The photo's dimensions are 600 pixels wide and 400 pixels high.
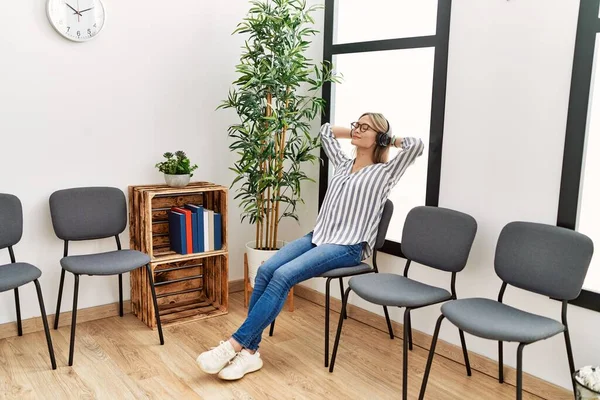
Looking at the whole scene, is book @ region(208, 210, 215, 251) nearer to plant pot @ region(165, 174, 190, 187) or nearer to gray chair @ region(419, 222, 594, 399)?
plant pot @ region(165, 174, 190, 187)

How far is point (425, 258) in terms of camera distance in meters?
2.79

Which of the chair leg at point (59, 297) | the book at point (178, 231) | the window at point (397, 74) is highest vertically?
the window at point (397, 74)

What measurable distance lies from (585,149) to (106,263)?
2382mm

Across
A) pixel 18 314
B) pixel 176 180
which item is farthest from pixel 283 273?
pixel 18 314

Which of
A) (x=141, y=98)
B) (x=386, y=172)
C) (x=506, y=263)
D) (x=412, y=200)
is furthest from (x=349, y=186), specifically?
(x=141, y=98)

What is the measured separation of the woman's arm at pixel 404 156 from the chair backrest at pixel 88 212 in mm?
1565

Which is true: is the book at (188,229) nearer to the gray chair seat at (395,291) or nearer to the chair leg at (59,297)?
the chair leg at (59,297)

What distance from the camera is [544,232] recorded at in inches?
93.7

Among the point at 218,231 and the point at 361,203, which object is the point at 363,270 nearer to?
the point at 361,203

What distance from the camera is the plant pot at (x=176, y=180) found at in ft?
10.6

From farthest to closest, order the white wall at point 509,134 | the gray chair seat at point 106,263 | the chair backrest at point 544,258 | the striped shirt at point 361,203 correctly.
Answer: the striped shirt at point 361,203
the gray chair seat at point 106,263
the white wall at point 509,134
the chair backrest at point 544,258

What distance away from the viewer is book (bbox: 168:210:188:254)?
3.22 m

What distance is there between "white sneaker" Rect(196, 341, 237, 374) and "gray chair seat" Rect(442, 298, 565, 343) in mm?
1046

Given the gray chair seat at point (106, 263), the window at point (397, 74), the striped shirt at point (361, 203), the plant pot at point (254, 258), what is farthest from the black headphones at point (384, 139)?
the gray chair seat at point (106, 263)
